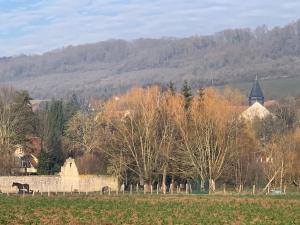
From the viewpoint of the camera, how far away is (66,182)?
210 ft

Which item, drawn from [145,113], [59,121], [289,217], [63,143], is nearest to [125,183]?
[145,113]

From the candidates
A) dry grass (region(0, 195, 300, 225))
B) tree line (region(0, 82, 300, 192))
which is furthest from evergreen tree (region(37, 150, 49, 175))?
Result: dry grass (region(0, 195, 300, 225))

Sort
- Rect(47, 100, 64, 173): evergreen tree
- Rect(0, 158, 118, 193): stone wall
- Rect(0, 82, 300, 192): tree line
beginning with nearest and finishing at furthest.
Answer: Rect(0, 158, 118, 193): stone wall
Rect(0, 82, 300, 192): tree line
Rect(47, 100, 64, 173): evergreen tree

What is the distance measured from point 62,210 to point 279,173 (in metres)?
37.9

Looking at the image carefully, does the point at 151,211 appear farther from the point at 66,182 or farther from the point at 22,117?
the point at 22,117

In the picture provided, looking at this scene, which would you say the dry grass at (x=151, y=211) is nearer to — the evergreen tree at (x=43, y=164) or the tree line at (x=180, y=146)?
the tree line at (x=180, y=146)

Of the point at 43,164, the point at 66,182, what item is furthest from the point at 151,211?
the point at 43,164

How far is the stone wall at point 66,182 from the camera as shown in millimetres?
62531

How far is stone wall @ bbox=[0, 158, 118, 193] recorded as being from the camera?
6253 centimetres

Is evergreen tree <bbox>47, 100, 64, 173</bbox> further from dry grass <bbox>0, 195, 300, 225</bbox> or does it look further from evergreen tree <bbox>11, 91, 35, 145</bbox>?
dry grass <bbox>0, 195, 300, 225</bbox>

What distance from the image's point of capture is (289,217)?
105 ft

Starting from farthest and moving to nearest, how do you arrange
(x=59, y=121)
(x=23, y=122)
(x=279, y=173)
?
(x=59, y=121), (x=23, y=122), (x=279, y=173)

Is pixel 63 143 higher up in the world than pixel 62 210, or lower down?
higher up

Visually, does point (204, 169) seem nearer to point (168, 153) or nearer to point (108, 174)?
point (168, 153)
